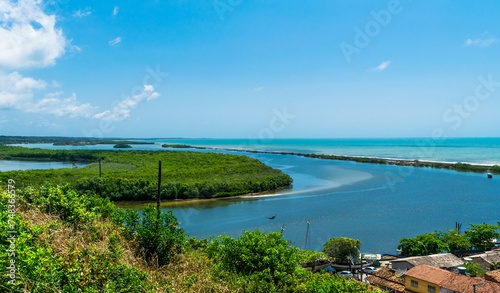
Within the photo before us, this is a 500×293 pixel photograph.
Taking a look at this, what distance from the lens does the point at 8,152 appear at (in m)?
60.3

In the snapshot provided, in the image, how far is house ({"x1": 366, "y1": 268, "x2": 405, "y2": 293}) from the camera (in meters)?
11.6

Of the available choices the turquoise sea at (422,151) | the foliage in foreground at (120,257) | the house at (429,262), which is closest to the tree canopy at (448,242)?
the house at (429,262)

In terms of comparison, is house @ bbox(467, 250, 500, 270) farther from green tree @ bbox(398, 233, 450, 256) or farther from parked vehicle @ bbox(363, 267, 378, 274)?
parked vehicle @ bbox(363, 267, 378, 274)

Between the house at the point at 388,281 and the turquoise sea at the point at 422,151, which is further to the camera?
the turquoise sea at the point at 422,151

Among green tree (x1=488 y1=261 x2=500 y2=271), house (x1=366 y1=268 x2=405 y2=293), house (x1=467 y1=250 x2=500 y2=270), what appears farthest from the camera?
house (x1=467 y1=250 x2=500 y2=270)

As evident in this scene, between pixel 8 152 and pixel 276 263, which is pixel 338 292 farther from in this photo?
pixel 8 152

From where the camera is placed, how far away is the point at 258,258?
6.74 m

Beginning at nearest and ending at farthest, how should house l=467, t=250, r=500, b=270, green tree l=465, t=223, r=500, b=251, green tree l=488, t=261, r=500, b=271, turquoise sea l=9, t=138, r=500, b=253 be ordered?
green tree l=488, t=261, r=500, b=271 < house l=467, t=250, r=500, b=270 < green tree l=465, t=223, r=500, b=251 < turquoise sea l=9, t=138, r=500, b=253

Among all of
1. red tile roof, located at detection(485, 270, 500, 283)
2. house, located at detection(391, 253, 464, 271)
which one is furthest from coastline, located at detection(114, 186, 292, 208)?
red tile roof, located at detection(485, 270, 500, 283)

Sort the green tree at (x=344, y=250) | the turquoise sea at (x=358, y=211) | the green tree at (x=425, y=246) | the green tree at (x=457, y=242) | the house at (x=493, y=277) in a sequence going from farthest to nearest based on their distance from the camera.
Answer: the turquoise sea at (x=358, y=211)
the green tree at (x=457, y=242)
the green tree at (x=425, y=246)
the green tree at (x=344, y=250)
the house at (x=493, y=277)

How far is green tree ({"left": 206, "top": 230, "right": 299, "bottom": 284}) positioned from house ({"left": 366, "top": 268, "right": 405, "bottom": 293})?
684cm

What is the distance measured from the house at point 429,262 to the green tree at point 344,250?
2.29 meters

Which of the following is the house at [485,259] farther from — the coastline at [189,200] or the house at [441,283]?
the coastline at [189,200]

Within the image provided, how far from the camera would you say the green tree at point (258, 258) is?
6.37m
